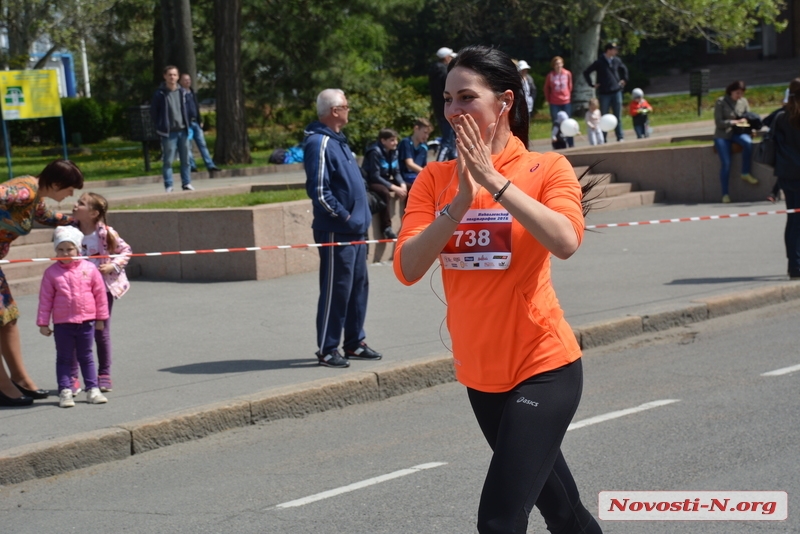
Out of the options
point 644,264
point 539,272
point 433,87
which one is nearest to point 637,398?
point 539,272

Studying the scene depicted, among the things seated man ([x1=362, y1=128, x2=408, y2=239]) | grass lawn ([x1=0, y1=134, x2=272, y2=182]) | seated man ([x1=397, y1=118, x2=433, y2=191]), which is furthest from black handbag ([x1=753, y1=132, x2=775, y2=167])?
grass lawn ([x1=0, y1=134, x2=272, y2=182])

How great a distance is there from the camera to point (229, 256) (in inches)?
496

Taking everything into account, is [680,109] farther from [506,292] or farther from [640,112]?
[506,292]

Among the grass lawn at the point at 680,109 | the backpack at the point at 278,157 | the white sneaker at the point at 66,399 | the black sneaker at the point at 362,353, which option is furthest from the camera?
the grass lawn at the point at 680,109

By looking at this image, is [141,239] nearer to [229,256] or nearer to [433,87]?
[229,256]

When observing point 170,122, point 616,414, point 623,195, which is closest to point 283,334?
point 616,414

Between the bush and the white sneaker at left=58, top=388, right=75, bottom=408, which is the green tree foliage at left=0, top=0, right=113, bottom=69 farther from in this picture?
the white sneaker at left=58, top=388, right=75, bottom=408

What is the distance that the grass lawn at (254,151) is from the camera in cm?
2397

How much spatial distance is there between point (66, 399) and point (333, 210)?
2.27 m

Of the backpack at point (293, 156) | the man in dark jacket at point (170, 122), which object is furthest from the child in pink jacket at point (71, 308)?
Answer: the backpack at point (293, 156)

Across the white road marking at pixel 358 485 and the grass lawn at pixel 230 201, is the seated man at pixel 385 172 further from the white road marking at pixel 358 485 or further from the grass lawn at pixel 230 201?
the white road marking at pixel 358 485

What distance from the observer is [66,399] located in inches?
288

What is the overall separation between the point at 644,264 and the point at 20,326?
6.87m

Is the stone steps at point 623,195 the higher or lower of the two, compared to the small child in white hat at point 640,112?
lower
